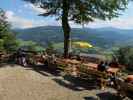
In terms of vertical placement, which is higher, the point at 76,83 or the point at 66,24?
the point at 66,24

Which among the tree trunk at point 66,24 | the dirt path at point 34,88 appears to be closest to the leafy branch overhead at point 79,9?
the tree trunk at point 66,24

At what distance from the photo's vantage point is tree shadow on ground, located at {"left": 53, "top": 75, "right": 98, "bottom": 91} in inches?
766

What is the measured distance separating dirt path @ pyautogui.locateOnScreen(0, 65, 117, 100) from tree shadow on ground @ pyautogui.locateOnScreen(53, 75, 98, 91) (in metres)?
0.31

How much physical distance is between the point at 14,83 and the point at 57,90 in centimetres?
298

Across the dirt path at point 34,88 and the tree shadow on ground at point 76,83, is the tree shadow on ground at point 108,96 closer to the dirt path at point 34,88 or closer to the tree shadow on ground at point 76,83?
the dirt path at point 34,88

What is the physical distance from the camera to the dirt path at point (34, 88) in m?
17.3

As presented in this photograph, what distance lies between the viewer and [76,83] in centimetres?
2070

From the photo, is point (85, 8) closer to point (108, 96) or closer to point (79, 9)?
point (79, 9)

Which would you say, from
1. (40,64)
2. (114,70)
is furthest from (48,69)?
(114,70)

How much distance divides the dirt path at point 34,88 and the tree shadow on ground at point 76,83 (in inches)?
12.3

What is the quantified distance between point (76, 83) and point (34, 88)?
2.81 metres

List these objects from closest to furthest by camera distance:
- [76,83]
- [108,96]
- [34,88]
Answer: [108,96]
[34,88]
[76,83]

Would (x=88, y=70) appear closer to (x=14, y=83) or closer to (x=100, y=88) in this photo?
(x=100, y=88)

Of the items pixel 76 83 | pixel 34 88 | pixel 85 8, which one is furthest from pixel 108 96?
pixel 85 8
